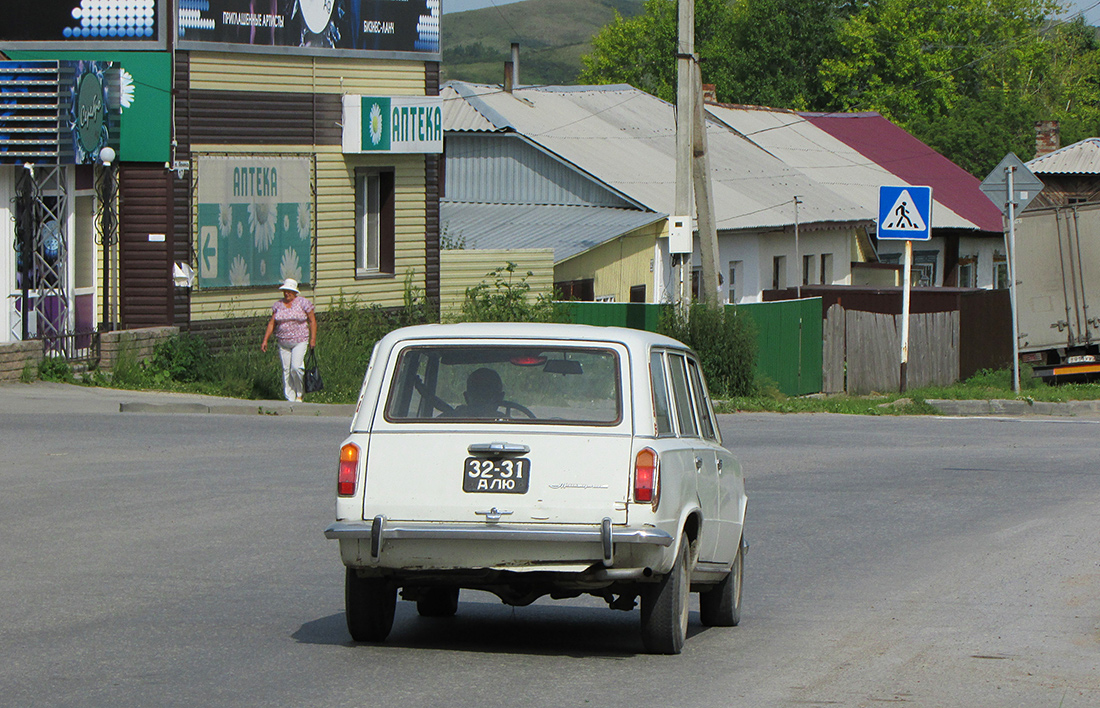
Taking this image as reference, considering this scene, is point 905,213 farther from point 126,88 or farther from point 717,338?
point 126,88

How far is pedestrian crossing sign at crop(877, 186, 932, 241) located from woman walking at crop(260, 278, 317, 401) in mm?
9660

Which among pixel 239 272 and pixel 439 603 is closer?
pixel 439 603

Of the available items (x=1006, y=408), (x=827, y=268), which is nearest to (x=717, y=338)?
(x=1006, y=408)

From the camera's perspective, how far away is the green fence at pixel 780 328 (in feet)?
91.6

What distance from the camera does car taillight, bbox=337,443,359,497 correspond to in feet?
22.5

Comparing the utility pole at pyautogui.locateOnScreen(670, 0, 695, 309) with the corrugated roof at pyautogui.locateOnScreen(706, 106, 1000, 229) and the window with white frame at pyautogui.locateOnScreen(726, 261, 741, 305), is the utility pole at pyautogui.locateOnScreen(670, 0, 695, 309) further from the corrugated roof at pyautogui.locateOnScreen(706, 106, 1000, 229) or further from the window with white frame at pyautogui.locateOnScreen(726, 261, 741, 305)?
the corrugated roof at pyautogui.locateOnScreen(706, 106, 1000, 229)

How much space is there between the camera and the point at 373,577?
703 cm

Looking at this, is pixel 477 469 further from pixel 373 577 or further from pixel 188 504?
pixel 188 504

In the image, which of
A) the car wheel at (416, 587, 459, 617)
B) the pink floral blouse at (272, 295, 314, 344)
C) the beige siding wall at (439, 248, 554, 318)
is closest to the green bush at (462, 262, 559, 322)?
the beige siding wall at (439, 248, 554, 318)

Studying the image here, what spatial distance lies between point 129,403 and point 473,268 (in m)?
10.5

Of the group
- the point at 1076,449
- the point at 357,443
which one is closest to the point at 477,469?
the point at 357,443

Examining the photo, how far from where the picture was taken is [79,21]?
22.5 m

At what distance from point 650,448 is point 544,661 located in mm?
1105

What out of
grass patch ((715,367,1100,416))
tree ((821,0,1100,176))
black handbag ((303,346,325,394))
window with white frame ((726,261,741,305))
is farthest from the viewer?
tree ((821,0,1100,176))
